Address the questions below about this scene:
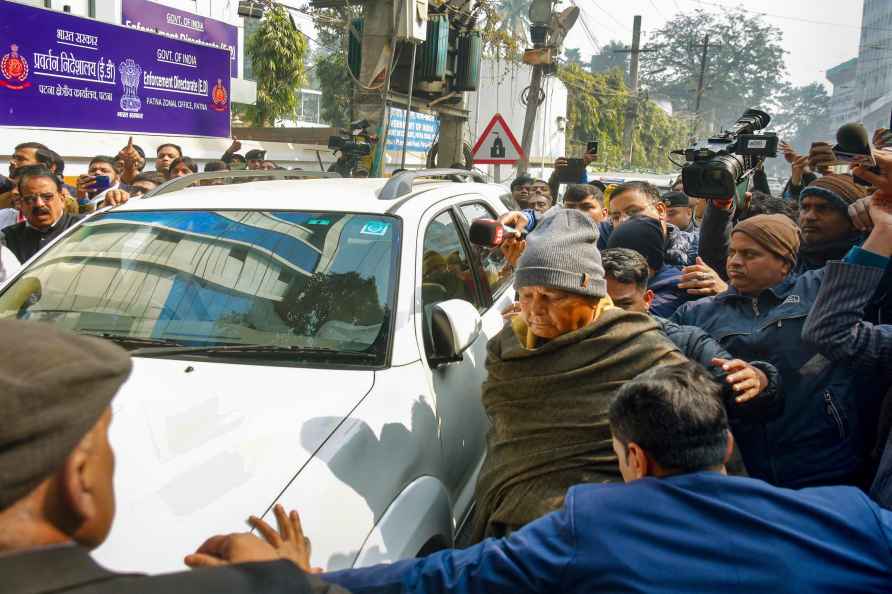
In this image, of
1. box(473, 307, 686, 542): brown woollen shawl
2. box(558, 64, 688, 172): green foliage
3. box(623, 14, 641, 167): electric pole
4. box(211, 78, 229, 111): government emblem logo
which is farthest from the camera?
box(558, 64, 688, 172): green foliage

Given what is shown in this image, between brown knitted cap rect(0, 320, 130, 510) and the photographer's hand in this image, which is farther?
the photographer's hand

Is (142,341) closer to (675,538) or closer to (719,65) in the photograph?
(675,538)

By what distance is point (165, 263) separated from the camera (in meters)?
2.87

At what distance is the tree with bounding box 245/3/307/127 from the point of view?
21250 mm

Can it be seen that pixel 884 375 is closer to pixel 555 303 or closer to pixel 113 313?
pixel 555 303

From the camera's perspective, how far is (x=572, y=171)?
741 centimetres

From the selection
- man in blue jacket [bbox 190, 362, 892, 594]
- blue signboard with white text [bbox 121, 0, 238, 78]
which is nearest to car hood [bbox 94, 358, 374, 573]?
man in blue jacket [bbox 190, 362, 892, 594]

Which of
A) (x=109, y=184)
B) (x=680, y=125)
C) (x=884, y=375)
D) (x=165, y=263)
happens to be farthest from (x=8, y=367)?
(x=680, y=125)

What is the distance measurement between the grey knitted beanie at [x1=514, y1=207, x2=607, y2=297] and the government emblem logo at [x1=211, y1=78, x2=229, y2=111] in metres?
10.2

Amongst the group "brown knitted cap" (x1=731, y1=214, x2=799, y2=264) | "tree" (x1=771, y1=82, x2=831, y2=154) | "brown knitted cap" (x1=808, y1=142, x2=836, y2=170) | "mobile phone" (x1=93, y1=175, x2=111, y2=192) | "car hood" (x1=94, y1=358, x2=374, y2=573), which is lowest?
"car hood" (x1=94, y1=358, x2=374, y2=573)

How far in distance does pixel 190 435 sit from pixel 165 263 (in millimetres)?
1037

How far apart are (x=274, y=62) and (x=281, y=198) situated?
19.8 meters

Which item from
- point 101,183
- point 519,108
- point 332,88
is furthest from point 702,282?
point 332,88

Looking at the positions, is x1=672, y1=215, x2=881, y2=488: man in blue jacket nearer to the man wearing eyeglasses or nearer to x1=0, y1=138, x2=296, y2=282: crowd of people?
x1=0, y1=138, x2=296, y2=282: crowd of people
